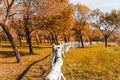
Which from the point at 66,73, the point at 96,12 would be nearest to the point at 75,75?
the point at 66,73

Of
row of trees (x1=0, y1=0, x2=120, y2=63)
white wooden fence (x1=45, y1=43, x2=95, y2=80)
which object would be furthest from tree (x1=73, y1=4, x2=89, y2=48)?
white wooden fence (x1=45, y1=43, x2=95, y2=80)

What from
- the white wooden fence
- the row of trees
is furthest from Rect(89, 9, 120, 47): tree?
the white wooden fence

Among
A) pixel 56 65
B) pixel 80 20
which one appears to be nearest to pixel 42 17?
pixel 56 65

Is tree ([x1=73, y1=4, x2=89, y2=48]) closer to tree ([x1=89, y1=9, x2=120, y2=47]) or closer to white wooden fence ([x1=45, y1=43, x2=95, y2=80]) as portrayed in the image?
tree ([x1=89, y1=9, x2=120, y2=47])

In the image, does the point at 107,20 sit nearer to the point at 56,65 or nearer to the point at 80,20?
the point at 80,20

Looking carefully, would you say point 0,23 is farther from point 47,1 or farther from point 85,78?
point 85,78

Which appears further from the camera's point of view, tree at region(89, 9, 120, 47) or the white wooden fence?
tree at region(89, 9, 120, 47)

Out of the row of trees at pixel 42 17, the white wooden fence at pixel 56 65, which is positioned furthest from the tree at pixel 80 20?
the white wooden fence at pixel 56 65

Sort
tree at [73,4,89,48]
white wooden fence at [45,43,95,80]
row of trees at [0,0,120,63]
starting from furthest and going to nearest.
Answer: tree at [73,4,89,48] → row of trees at [0,0,120,63] → white wooden fence at [45,43,95,80]

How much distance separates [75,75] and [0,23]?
969cm

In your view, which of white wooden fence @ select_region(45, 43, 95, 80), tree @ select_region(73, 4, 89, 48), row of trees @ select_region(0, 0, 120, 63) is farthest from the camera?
tree @ select_region(73, 4, 89, 48)

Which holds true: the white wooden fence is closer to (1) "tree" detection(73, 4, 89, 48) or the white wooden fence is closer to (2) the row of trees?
(2) the row of trees

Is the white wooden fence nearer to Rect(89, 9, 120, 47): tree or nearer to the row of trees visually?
the row of trees

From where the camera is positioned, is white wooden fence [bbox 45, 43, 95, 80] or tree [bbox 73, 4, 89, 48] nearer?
white wooden fence [bbox 45, 43, 95, 80]
